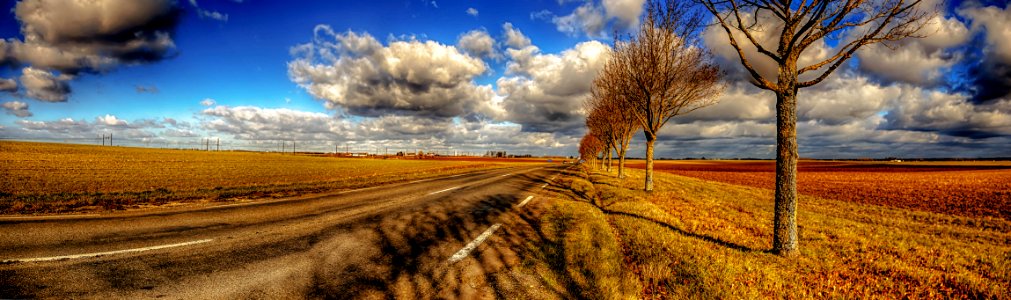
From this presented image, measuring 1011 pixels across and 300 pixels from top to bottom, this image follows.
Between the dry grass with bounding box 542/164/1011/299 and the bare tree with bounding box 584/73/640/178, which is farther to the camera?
the bare tree with bounding box 584/73/640/178

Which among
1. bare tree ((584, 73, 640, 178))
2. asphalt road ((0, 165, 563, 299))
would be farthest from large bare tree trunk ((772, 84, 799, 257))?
bare tree ((584, 73, 640, 178))

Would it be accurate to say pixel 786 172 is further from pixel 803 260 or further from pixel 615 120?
pixel 615 120

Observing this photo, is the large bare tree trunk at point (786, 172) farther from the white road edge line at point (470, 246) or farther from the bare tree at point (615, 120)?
the bare tree at point (615, 120)

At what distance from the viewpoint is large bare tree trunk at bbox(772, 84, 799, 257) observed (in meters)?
5.98

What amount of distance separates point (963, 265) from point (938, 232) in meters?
6.16

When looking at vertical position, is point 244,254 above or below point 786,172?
below

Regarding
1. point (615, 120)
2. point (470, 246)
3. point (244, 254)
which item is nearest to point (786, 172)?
point (470, 246)

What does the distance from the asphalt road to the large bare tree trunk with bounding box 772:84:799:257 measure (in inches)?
188

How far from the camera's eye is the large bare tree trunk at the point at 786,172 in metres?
5.98

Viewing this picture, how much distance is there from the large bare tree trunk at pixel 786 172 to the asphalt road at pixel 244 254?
15.6ft

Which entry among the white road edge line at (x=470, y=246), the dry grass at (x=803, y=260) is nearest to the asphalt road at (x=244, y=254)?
the white road edge line at (x=470, y=246)

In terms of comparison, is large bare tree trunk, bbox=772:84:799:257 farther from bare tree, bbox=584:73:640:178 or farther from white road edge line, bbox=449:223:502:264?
bare tree, bbox=584:73:640:178

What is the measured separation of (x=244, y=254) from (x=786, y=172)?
873 centimetres

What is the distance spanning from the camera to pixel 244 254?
5.62m
